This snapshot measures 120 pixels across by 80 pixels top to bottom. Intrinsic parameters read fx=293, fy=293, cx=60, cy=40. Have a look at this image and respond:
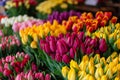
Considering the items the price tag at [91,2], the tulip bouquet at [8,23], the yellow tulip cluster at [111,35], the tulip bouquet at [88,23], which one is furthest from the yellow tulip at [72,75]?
the price tag at [91,2]

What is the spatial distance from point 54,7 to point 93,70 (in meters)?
1.95

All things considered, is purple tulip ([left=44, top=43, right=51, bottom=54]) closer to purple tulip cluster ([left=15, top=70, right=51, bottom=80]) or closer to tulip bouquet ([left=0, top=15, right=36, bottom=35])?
purple tulip cluster ([left=15, top=70, right=51, bottom=80])

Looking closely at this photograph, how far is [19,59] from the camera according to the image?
1.43 m

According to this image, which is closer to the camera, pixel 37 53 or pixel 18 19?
pixel 37 53

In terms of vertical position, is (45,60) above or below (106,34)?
below

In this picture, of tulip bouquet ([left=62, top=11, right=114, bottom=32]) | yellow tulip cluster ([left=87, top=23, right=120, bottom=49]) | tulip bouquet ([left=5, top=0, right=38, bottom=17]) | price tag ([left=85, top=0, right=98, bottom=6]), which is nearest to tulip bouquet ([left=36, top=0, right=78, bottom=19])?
tulip bouquet ([left=5, top=0, right=38, bottom=17])

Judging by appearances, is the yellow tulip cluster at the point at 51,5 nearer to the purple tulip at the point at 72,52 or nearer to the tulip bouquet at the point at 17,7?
the tulip bouquet at the point at 17,7

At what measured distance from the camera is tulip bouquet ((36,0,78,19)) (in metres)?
2.98

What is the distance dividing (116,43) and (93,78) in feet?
1.25

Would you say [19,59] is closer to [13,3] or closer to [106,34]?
[106,34]

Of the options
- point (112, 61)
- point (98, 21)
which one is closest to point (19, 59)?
point (112, 61)

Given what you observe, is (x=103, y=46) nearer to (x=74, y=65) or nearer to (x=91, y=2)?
(x=74, y=65)

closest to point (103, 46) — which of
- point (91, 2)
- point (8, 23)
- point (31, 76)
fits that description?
point (31, 76)

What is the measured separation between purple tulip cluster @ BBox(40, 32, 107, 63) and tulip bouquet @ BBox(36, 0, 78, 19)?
1.56 metres
